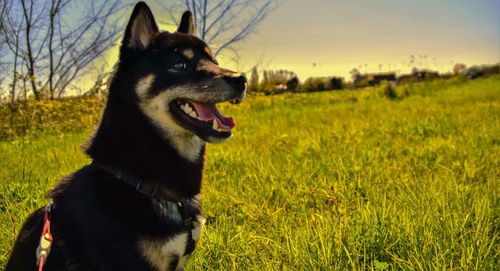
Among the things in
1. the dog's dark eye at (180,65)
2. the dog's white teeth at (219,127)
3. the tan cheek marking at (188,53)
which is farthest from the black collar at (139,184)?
the tan cheek marking at (188,53)

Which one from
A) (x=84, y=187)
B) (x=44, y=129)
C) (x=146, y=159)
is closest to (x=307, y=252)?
(x=146, y=159)

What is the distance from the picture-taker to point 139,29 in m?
2.59

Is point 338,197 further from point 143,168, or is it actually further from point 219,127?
point 143,168

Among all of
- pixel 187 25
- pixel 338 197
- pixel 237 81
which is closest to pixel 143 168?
pixel 237 81

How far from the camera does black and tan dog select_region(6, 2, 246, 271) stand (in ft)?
7.19

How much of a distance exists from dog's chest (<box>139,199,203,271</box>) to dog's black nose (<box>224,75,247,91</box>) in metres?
0.78

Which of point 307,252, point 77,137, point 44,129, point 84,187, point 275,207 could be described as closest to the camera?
point 84,187

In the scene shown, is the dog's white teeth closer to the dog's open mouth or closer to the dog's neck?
the dog's open mouth

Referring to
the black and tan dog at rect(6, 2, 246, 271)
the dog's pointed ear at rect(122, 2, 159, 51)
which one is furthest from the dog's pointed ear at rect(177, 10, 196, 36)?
the dog's pointed ear at rect(122, 2, 159, 51)

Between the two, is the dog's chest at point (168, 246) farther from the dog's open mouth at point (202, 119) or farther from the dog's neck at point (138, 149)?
the dog's open mouth at point (202, 119)

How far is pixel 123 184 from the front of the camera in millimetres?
2340

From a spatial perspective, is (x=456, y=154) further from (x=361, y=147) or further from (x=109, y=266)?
(x=109, y=266)

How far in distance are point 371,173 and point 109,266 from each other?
332 cm

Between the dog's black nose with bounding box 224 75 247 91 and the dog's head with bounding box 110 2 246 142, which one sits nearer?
the dog's head with bounding box 110 2 246 142
